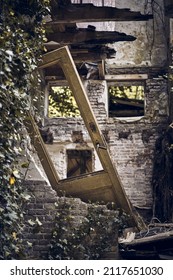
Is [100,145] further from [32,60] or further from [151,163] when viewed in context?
[151,163]

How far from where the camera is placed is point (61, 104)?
30.3 feet

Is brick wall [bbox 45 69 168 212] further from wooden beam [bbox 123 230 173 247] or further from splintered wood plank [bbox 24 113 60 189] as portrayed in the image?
wooden beam [bbox 123 230 173 247]

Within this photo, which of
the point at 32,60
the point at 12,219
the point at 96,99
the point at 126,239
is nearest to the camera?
the point at 12,219

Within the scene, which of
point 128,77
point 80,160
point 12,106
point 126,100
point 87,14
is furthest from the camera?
point 126,100

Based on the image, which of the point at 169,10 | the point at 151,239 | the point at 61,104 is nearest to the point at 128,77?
the point at 61,104

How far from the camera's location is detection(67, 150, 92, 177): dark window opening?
28.8ft

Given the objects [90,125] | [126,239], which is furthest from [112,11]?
[126,239]

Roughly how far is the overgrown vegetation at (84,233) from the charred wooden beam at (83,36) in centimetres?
237

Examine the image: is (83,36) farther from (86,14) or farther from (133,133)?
(133,133)

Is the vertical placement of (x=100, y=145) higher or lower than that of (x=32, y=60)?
lower

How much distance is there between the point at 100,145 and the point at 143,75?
3985 millimetres

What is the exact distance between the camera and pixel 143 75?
29.7 feet

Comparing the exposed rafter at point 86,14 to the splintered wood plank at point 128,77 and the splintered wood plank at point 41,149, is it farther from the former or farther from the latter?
the splintered wood plank at point 128,77

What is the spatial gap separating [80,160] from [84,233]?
4.04 meters
